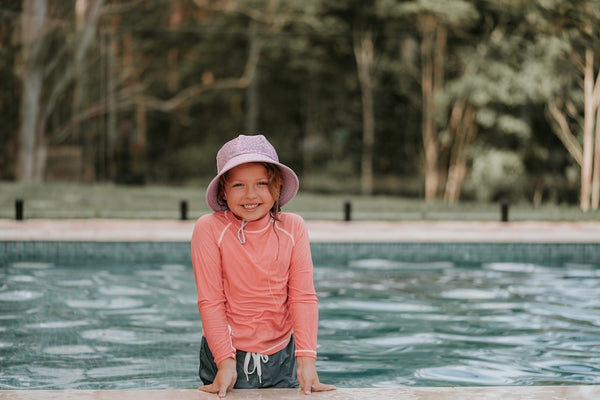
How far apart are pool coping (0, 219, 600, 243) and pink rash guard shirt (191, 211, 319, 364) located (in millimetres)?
6976

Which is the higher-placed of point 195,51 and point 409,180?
point 195,51

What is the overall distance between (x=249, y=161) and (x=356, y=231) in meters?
8.58

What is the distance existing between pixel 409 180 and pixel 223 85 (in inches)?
123

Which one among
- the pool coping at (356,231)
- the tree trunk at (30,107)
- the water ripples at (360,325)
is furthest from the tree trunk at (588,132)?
the tree trunk at (30,107)

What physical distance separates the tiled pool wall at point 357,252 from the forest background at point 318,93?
11.7ft

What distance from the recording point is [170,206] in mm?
13586

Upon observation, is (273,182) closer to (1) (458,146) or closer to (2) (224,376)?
(2) (224,376)

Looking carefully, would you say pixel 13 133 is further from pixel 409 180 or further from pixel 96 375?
pixel 96 375

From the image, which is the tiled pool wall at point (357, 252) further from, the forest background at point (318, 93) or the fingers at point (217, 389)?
the fingers at point (217, 389)

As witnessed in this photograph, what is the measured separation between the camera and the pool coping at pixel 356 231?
10320 mm

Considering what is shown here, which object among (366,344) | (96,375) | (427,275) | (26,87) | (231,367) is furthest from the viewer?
(26,87)

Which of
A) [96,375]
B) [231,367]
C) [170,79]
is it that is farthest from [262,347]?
[170,79]

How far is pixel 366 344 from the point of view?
609 centimetres

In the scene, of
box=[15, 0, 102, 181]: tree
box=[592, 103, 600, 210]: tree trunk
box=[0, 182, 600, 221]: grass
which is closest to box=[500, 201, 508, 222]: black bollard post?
box=[0, 182, 600, 221]: grass
